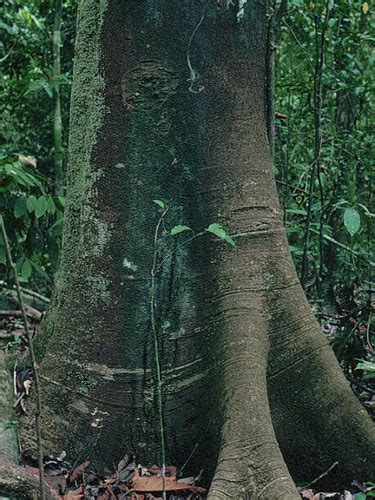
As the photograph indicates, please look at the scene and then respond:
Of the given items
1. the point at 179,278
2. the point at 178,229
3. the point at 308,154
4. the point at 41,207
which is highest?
the point at 308,154

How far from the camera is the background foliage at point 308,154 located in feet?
12.6

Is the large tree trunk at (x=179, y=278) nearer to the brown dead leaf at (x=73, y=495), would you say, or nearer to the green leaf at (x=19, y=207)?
the brown dead leaf at (x=73, y=495)

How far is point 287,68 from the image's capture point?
6.20 metres

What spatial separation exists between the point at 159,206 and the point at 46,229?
174cm

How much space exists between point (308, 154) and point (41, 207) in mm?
3583

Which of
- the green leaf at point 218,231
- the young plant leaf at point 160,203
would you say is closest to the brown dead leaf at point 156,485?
the green leaf at point 218,231

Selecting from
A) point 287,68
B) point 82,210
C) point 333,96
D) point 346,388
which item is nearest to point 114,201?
point 82,210

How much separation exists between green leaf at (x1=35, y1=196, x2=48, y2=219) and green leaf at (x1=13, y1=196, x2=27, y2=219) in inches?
3.5

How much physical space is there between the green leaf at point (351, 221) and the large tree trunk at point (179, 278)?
19.5 inches

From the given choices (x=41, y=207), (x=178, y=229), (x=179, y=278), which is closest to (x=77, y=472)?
(x=179, y=278)

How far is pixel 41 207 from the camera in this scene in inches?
150

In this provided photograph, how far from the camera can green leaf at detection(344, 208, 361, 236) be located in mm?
3197

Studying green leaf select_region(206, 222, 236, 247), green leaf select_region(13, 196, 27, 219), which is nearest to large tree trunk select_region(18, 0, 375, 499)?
green leaf select_region(206, 222, 236, 247)

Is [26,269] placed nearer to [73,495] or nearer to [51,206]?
[51,206]
